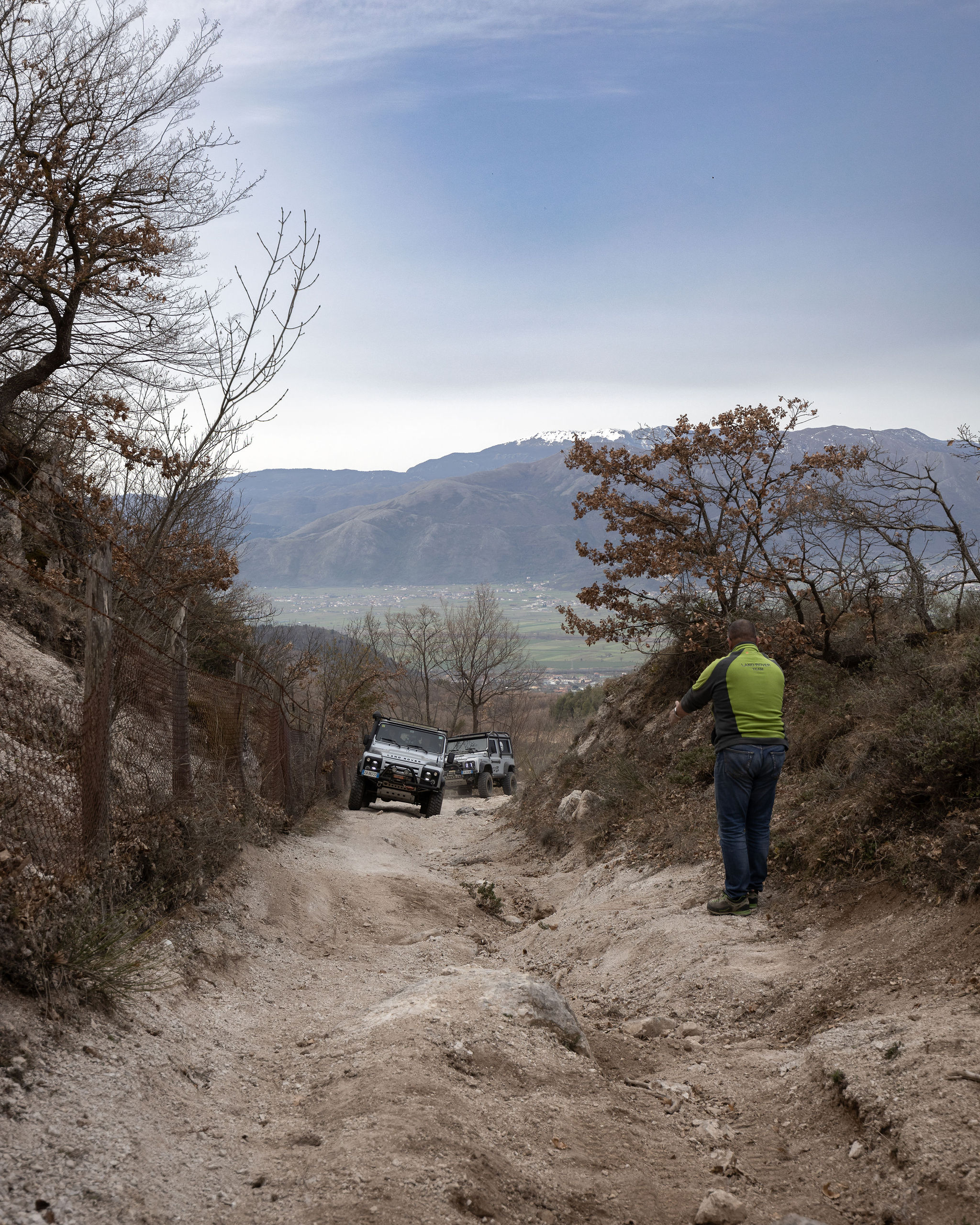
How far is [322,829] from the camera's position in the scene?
13070mm

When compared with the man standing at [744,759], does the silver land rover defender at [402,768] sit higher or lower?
lower

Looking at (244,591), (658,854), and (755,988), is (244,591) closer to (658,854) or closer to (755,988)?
(658,854)

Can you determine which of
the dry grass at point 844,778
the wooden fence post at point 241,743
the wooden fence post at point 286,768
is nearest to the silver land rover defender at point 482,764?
the dry grass at point 844,778

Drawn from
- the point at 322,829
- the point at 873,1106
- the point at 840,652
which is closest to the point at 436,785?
the point at 322,829

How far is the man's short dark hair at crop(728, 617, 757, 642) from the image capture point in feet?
21.2

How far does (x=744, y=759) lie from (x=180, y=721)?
4452 millimetres

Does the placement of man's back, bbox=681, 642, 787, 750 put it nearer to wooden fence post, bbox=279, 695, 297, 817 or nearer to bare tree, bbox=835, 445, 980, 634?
bare tree, bbox=835, 445, 980, 634

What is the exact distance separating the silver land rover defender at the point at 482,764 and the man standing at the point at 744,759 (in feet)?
63.6

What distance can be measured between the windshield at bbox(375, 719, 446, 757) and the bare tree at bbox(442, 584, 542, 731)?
27.7 metres

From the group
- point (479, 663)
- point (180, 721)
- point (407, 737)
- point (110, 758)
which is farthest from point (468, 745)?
point (110, 758)

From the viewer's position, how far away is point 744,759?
6.05 metres

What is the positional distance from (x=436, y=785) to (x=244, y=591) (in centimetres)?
764

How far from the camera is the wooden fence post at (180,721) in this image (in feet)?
21.3

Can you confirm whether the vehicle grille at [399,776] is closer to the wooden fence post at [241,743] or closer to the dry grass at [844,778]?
the dry grass at [844,778]
